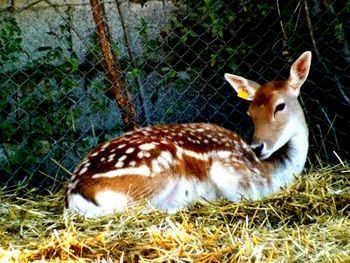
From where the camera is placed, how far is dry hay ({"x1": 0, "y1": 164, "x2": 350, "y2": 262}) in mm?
3947

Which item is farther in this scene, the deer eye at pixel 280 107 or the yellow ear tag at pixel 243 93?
the yellow ear tag at pixel 243 93

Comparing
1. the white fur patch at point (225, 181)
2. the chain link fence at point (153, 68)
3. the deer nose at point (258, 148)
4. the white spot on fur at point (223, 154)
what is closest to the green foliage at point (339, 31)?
the chain link fence at point (153, 68)

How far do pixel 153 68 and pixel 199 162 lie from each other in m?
1.38

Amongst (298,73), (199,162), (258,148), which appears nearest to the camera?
(199,162)

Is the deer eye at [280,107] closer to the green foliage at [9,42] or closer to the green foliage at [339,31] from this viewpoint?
the green foliage at [339,31]

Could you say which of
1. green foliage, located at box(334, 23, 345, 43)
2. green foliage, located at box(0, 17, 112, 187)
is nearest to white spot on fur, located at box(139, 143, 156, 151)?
green foliage, located at box(0, 17, 112, 187)

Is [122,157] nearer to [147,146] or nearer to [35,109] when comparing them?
[147,146]

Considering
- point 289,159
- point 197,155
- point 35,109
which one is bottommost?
point 289,159

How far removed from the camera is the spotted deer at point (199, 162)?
4773mm

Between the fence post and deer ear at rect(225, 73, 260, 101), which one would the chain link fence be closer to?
the fence post

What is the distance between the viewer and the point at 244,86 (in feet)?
19.1

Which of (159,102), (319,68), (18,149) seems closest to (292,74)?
(319,68)

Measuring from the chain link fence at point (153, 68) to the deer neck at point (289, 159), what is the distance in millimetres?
295

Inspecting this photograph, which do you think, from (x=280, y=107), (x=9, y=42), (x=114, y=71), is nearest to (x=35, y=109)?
(x=9, y=42)
